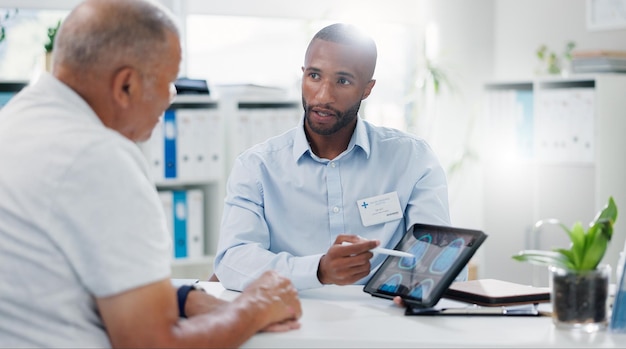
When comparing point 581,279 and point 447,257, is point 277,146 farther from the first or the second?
point 581,279

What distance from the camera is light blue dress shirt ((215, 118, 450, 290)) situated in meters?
2.55

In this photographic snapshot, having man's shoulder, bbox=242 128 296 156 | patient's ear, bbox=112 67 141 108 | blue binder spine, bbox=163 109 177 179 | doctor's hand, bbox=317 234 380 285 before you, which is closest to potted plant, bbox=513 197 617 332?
doctor's hand, bbox=317 234 380 285

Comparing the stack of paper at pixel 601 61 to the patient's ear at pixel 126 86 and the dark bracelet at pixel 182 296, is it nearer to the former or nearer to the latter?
the dark bracelet at pixel 182 296

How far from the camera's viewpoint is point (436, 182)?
104 inches

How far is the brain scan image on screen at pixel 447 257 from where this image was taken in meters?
1.88

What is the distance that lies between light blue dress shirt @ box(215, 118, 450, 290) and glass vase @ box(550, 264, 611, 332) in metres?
0.85

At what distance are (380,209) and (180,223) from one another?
2.25m

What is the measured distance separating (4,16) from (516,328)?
385 centimetres

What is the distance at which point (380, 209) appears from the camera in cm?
256

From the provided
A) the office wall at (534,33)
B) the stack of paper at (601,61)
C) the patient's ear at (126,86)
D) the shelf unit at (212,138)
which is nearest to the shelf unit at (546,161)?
the stack of paper at (601,61)

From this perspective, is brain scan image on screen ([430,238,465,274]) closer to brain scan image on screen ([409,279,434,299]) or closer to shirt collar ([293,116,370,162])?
brain scan image on screen ([409,279,434,299])

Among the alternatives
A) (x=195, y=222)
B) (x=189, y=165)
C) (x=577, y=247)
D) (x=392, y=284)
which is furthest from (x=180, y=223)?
(x=577, y=247)

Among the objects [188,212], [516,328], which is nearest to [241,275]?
[516,328]

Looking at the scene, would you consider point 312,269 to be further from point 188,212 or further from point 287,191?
point 188,212
